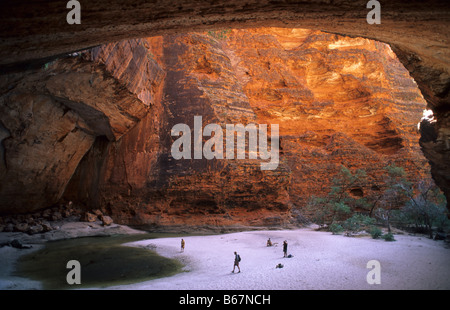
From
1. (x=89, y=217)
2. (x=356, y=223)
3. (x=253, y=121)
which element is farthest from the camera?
(x=253, y=121)

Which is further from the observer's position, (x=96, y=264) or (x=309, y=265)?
(x=96, y=264)

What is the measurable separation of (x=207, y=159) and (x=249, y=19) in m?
14.8

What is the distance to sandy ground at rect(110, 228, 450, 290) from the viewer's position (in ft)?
22.2

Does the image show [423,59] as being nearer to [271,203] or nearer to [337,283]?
[337,283]

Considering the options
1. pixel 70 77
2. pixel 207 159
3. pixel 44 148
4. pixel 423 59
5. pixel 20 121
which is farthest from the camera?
pixel 207 159

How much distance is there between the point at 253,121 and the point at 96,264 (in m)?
15.0

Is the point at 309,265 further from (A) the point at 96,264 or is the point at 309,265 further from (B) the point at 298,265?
(A) the point at 96,264

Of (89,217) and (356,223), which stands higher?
→ (89,217)

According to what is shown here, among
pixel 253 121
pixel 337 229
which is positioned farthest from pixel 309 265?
pixel 253 121

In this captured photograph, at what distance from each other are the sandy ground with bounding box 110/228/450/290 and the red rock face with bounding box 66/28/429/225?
4.90m

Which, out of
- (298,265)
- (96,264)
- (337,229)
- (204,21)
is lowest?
(337,229)

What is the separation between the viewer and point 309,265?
→ 8609 mm
